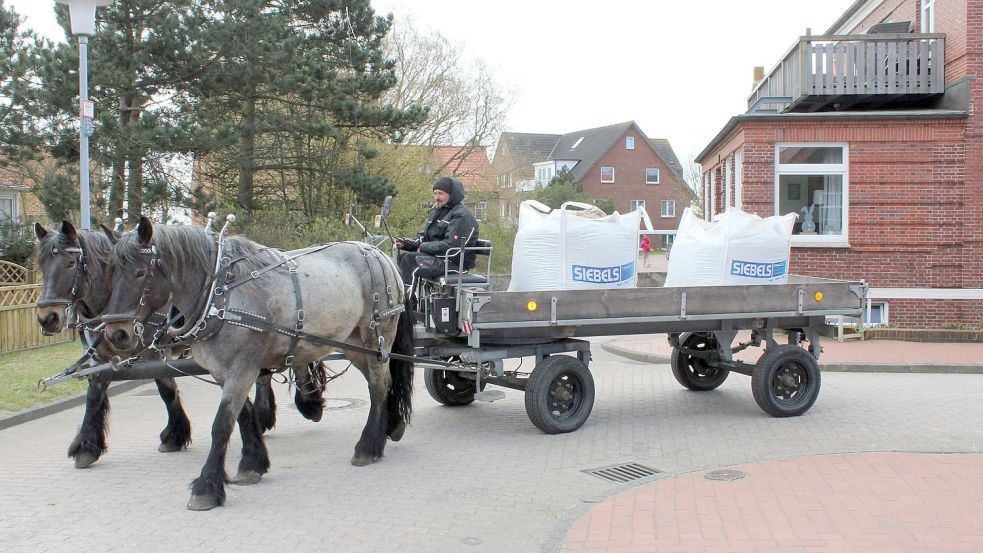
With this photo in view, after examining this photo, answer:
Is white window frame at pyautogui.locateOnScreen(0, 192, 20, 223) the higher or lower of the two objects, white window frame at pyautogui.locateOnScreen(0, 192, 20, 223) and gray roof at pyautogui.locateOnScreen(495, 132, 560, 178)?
the lower

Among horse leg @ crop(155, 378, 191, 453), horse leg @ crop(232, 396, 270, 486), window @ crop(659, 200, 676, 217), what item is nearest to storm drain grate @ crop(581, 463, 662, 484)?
horse leg @ crop(232, 396, 270, 486)

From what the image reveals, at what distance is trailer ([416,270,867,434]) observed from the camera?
741 cm

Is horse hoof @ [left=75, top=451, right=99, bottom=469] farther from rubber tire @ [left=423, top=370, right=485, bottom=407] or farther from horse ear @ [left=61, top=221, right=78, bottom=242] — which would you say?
rubber tire @ [left=423, top=370, right=485, bottom=407]

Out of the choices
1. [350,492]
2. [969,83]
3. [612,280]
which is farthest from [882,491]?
[969,83]

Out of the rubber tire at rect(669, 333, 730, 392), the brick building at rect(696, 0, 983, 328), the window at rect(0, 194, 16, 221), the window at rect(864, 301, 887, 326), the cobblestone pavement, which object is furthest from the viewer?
the window at rect(0, 194, 16, 221)

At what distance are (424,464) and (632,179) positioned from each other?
59014 millimetres

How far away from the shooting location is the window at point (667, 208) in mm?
63375

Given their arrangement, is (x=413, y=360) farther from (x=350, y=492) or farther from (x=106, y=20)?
(x=106, y=20)

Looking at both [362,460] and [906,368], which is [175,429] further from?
[906,368]

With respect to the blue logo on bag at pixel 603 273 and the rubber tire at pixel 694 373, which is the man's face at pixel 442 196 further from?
the rubber tire at pixel 694 373

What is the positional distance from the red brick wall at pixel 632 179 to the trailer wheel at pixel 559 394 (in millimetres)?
55519

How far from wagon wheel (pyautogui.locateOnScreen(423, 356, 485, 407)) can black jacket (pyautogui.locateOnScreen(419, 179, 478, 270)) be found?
5.03ft

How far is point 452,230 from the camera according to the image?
7.57 metres

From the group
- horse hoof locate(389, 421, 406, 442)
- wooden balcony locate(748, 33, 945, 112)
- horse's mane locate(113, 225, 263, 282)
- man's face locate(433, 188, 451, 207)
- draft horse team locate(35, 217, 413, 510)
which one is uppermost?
wooden balcony locate(748, 33, 945, 112)
